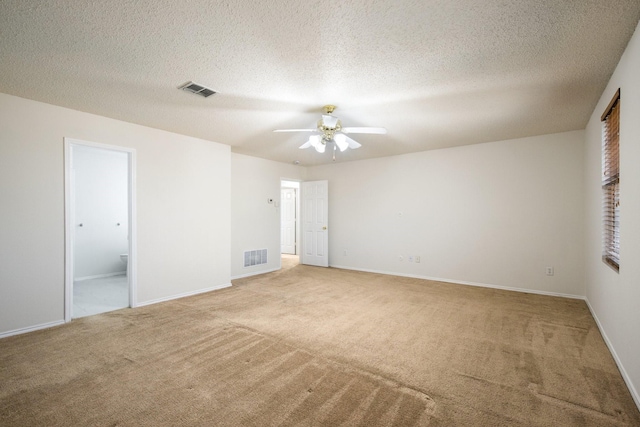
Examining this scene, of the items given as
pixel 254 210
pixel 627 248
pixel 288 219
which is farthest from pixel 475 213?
pixel 288 219

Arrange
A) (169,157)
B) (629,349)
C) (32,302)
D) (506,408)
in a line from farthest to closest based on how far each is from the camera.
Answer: (169,157) < (32,302) < (629,349) < (506,408)

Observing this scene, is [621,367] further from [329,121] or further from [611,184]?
[329,121]

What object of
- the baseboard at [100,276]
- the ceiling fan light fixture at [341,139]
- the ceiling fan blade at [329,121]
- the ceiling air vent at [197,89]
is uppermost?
the ceiling air vent at [197,89]

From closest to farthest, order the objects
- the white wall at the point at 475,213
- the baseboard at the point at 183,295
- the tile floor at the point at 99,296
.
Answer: the tile floor at the point at 99,296 < the baseboard at the point at 183,295 < the white wall at the point at 475,213

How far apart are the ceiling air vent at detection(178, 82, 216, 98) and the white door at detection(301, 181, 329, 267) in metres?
4.16

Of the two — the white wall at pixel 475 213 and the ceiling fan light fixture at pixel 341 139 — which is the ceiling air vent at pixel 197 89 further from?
the white wall at pixel 475 213

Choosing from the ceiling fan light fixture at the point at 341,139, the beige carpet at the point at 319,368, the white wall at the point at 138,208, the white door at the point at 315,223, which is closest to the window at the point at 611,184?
the beige carpet at the point at 319,368

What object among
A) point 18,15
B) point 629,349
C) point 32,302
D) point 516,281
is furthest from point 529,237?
point 32,302

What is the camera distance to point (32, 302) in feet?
10.4

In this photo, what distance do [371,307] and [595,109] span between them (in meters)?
3.55

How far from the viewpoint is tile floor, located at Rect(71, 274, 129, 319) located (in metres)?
3.87

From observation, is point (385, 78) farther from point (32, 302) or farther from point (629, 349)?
point (32, 302)

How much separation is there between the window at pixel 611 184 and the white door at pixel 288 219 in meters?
6.95

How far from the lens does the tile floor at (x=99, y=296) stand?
3.87 meters
